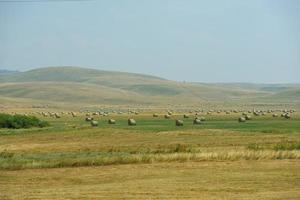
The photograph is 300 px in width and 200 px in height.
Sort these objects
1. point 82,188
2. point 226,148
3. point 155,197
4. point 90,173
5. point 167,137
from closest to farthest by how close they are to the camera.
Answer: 1. point 155,197
2. point 82,188
3. point 90,173
4. point 226,148
5. point 167,137

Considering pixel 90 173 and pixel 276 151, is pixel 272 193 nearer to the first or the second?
pixel 90 173

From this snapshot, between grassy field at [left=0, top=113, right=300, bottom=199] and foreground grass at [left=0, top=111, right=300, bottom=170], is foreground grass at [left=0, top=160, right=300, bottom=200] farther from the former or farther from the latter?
foreground grass at [left=0, top=111, right=300, bottom=170]

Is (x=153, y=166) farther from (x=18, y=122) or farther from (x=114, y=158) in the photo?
(x=18, y=122)

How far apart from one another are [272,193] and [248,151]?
1012 cm

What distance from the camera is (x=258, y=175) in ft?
72.7

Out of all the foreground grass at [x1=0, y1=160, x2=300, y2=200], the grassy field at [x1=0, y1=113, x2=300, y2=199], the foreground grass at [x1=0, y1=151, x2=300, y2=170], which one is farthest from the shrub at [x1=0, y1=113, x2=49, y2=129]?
the foreground grass at [x1=0, y1=160, x2=300, y2=200]

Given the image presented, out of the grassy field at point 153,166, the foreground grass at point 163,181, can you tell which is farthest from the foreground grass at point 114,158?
the foreground grass at point 163,181

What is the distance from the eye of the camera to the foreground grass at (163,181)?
18039mm

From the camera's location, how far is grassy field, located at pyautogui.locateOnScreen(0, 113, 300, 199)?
61.2ft

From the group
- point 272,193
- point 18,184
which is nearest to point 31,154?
point 18,184

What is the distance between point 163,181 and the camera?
2080cm

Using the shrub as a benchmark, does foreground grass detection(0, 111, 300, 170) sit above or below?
below

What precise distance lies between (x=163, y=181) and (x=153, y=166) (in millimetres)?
4043

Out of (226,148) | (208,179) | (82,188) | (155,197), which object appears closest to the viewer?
(155,197)
